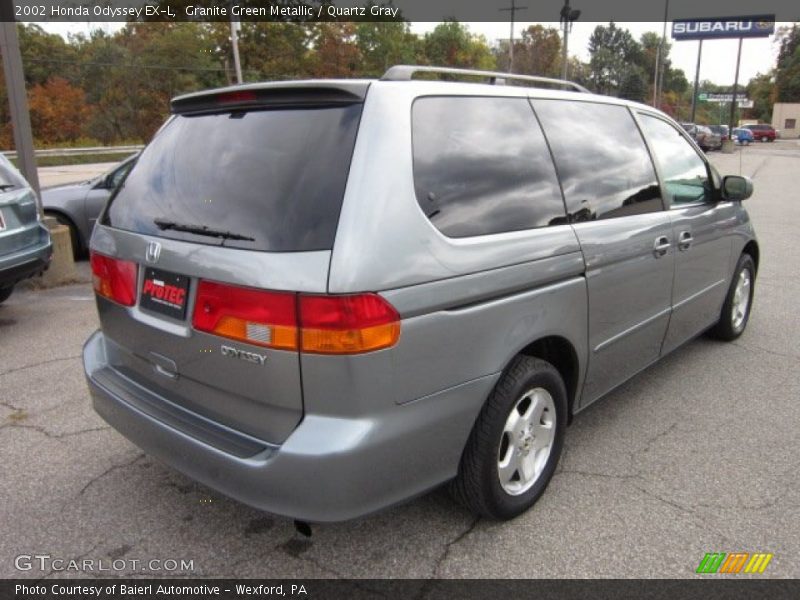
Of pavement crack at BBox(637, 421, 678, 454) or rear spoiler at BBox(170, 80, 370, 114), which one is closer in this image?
rear spoiler at BBox(170, 80, 370, 114)

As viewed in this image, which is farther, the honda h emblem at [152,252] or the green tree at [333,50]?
the green tree at [333,50]

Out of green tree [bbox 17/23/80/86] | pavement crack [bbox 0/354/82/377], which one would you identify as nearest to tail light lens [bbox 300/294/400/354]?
pavement crack [bbox 0/354/82/377]

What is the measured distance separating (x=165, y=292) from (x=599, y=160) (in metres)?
2.12

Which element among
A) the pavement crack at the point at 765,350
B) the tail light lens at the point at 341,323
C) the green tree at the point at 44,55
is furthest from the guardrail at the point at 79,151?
the tail light lens at the point at 341,323

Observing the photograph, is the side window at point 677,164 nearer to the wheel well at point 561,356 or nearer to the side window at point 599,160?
the side window at point 599,160

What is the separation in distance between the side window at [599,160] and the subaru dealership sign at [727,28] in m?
44.0

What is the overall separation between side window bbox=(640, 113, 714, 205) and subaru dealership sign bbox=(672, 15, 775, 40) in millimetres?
43117

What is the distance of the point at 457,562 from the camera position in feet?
8.05

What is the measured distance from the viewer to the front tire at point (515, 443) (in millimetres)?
2443

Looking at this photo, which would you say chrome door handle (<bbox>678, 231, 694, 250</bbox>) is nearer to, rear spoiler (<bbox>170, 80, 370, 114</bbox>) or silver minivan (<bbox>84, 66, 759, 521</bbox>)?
silver minivan (<bbox>84, 66, 759, 521</bbox>)

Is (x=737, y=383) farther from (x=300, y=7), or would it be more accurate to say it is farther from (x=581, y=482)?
(x=300, y=7)

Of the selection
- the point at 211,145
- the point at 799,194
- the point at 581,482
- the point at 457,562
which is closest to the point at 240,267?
the point at 211,145

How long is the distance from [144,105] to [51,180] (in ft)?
44.9

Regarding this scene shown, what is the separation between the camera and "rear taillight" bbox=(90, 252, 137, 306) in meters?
2.54
